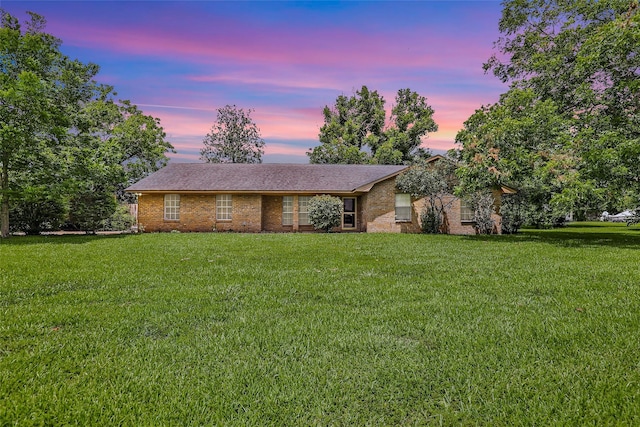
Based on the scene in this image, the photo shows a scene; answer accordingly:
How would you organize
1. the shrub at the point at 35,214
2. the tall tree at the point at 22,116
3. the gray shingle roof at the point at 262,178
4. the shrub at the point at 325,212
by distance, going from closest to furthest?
the tall tree at the point at 22,116 → the shrub at the point at 35,214 → the shrub at the point at 325,212 → the gray shingle roof at the point at 262,178

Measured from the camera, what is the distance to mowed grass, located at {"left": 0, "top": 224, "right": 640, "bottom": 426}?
9.02 feet

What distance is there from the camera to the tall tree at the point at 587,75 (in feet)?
44.8

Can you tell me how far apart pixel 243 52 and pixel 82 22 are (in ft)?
18.8

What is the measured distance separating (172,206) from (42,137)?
7.21m

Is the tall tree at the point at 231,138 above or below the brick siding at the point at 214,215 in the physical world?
above

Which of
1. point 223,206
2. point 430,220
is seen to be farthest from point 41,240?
point 430,220

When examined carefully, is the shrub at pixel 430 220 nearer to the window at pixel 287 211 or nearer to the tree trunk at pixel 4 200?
the window at pixel 287 211

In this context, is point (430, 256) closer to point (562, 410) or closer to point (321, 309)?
point (321, 309)

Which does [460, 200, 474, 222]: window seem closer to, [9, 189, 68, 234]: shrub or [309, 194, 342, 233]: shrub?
[309, 194, 342, 233]: shrub

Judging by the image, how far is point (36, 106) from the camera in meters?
15.0

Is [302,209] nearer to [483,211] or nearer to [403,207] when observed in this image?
[403,207]

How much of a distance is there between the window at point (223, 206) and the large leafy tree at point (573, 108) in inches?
549

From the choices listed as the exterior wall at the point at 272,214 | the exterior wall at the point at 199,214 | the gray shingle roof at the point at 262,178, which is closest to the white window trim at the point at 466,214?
the gray shingle roof at the point at 262,178

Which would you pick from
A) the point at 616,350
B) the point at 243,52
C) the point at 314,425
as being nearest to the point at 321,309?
the point at 314,425
